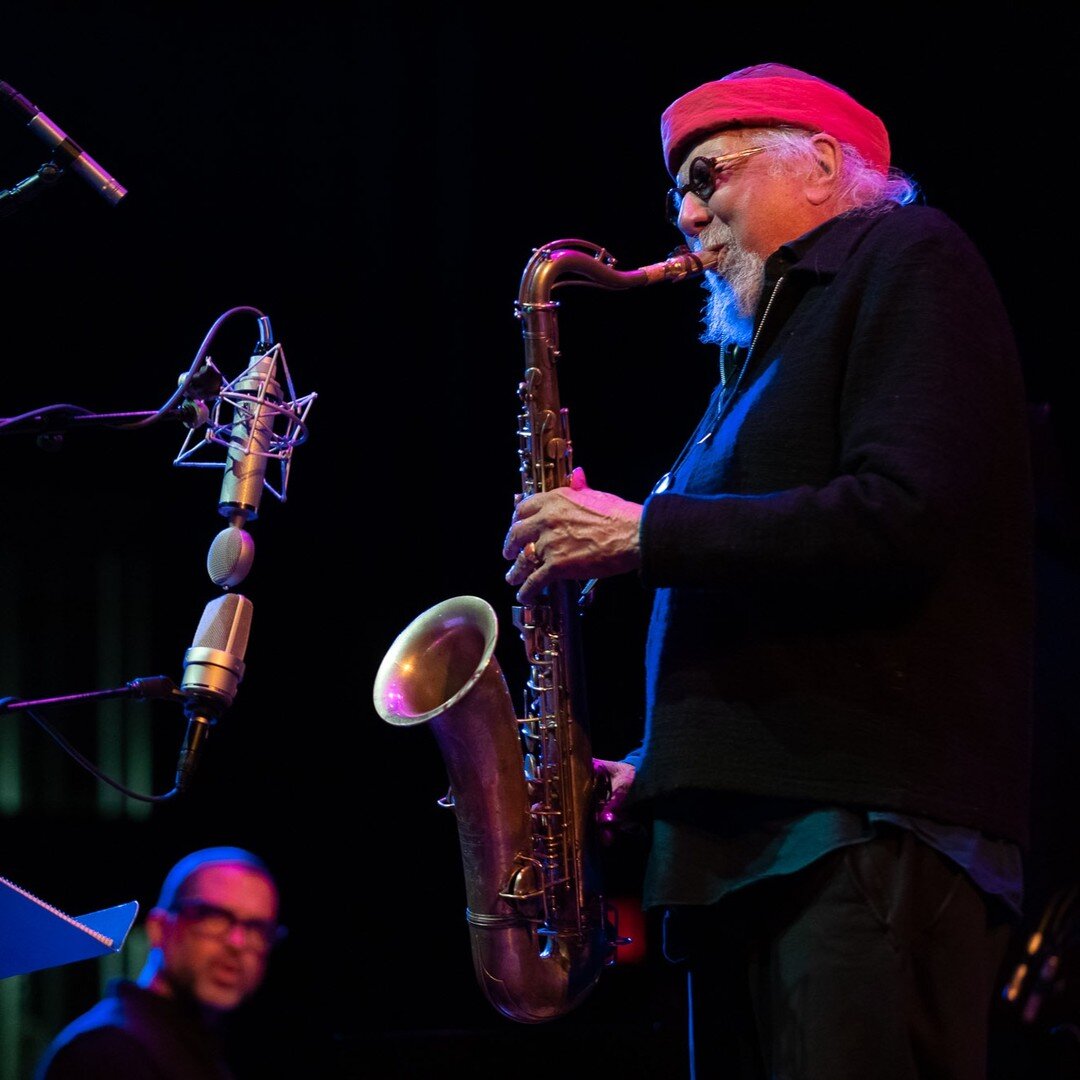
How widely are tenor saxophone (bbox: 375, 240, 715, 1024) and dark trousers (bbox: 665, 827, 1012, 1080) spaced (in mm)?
783

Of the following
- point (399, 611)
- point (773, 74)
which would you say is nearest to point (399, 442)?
point (399, 611)

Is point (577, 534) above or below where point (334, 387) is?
below

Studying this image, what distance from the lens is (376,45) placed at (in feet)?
15.7

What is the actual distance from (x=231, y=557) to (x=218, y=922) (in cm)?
115

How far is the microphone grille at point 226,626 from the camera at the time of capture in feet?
8.00

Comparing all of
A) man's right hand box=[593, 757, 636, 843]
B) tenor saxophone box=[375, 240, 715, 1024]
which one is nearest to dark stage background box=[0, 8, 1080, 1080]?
tenor saxophone box=[375, 240, 715, 1024]

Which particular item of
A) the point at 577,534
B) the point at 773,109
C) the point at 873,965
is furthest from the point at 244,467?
the point at 873,965

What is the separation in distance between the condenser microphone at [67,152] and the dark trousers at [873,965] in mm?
1718

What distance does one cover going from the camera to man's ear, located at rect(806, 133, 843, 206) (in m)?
2.48

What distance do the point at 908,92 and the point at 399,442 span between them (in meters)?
2.14

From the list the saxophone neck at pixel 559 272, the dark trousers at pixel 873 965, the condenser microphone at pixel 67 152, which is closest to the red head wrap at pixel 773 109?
the saxophone neck at pixel 559 272

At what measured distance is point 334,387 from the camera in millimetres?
4855

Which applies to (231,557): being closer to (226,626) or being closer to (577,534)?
(226,626)

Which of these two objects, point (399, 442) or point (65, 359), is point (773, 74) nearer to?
point (399, 442)
